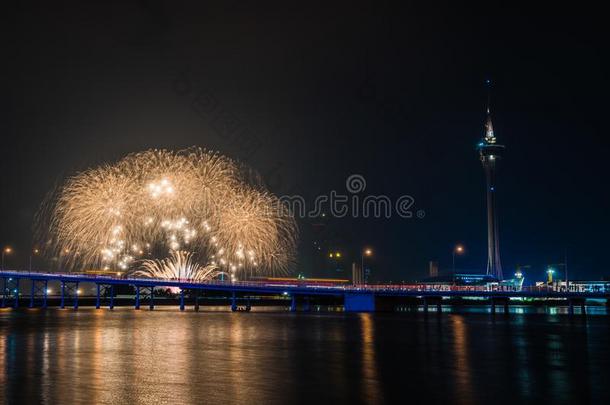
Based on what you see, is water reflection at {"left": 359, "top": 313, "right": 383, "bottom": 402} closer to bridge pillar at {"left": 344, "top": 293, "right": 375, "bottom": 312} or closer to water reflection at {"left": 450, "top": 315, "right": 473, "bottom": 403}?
water reflection at {"left": 450, "top": 315, "right": 473, "bottom": 403}

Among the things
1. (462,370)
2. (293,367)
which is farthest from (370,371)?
(462,370)

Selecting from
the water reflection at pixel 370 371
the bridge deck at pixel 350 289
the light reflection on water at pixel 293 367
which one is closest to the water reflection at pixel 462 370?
the light reflection on water at pixel 293 367

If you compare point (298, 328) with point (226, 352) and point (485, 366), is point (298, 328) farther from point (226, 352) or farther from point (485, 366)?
point (485, 366)

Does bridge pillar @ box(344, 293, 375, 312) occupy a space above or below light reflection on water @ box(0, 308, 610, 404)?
below

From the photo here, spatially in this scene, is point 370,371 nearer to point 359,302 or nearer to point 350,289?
point 350,289

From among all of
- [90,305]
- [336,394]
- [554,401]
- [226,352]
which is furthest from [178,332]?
[90,305]

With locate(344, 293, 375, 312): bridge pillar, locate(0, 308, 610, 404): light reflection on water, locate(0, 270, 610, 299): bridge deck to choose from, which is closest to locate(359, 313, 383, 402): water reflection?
locate(0, 308, 610, 404): light reflection on water

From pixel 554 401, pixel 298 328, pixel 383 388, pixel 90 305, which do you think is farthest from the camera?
pixel 90 305
